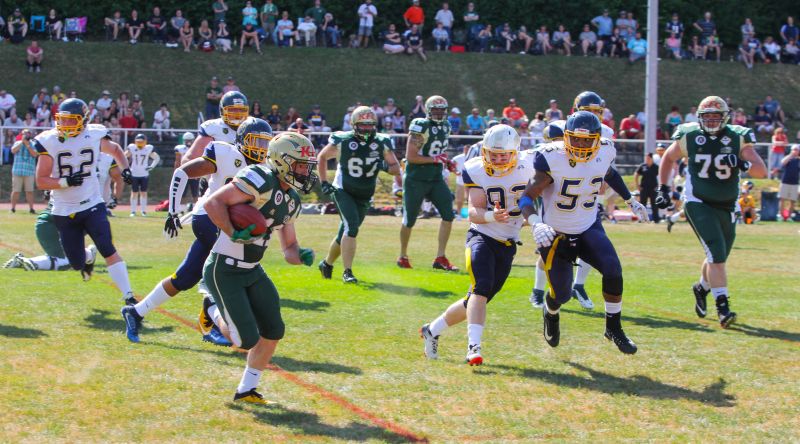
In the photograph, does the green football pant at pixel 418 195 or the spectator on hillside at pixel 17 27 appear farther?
the spectator on hillside at pixel 17 27

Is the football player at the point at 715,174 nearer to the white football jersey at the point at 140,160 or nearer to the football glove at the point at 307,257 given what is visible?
the football glove at the point at 307,257

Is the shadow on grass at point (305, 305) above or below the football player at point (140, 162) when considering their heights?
below

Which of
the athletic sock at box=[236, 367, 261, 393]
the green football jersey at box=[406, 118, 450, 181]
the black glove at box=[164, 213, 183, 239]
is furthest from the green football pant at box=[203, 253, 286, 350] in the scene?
the green football jersey at box=[406, 118, 450, 181]

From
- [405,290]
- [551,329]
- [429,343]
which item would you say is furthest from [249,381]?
[405,290]

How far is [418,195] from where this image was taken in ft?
41.8

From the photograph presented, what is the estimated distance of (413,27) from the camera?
34469 millimetres

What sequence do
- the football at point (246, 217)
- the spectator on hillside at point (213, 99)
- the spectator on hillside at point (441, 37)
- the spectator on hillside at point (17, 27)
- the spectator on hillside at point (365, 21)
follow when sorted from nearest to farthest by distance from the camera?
the football at point (246, 217), the spectator on hillside at point (213, 99), the spectator on hillside at point (17, 27), the spectator on hillside at point (365, 21), the spectator on hillside at point (441, 37)

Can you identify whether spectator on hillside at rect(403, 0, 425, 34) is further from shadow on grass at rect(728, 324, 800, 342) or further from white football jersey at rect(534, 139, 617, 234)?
white football jersey at rect(534, 139, 617, 234)

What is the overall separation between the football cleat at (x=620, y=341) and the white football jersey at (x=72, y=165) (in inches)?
184

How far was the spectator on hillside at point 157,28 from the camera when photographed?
107 feet

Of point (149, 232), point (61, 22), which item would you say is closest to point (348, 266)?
point (149, 232)

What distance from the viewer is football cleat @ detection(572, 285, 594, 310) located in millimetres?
A: 9672

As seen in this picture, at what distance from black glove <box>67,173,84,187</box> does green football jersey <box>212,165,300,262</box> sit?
314 centimetres

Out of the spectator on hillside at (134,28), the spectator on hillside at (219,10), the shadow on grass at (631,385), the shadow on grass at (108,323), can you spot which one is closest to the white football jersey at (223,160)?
the shadow on grass at (108,323)
